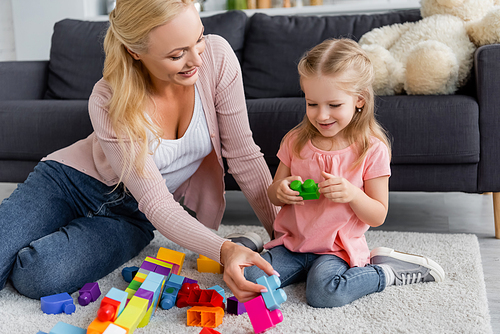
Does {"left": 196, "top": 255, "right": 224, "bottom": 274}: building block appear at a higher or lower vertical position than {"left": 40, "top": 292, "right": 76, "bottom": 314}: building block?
lower

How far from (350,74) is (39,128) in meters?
1.27

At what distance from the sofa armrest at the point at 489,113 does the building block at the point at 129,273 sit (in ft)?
3.62

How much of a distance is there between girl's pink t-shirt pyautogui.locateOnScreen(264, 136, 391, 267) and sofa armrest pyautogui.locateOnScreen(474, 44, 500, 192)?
0.54 meters

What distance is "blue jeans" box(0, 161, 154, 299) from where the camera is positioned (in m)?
1.09

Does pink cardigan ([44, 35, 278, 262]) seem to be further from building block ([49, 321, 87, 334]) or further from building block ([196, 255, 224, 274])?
building block ([49, 321, 87, 334])

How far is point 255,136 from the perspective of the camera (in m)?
1.60

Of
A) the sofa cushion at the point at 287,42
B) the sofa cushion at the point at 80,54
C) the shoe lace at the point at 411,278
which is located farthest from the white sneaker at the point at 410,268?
the sofa cushion at the point at 80,54

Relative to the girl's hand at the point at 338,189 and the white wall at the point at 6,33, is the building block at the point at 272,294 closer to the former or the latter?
the girl's hand at the point at 338,189

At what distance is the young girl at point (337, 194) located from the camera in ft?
3.39

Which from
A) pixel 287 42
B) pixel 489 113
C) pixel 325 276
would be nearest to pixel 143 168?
pixel 325 276

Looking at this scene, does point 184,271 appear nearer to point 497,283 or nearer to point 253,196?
point 253,196

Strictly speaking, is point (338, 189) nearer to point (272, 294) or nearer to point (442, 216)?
point (272, 294)

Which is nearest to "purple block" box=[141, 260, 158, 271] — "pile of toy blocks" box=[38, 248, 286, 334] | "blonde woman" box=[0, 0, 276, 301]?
"pile of toy blocks" box=[38, 248, 286, 334]

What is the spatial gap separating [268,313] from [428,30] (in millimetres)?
1363
